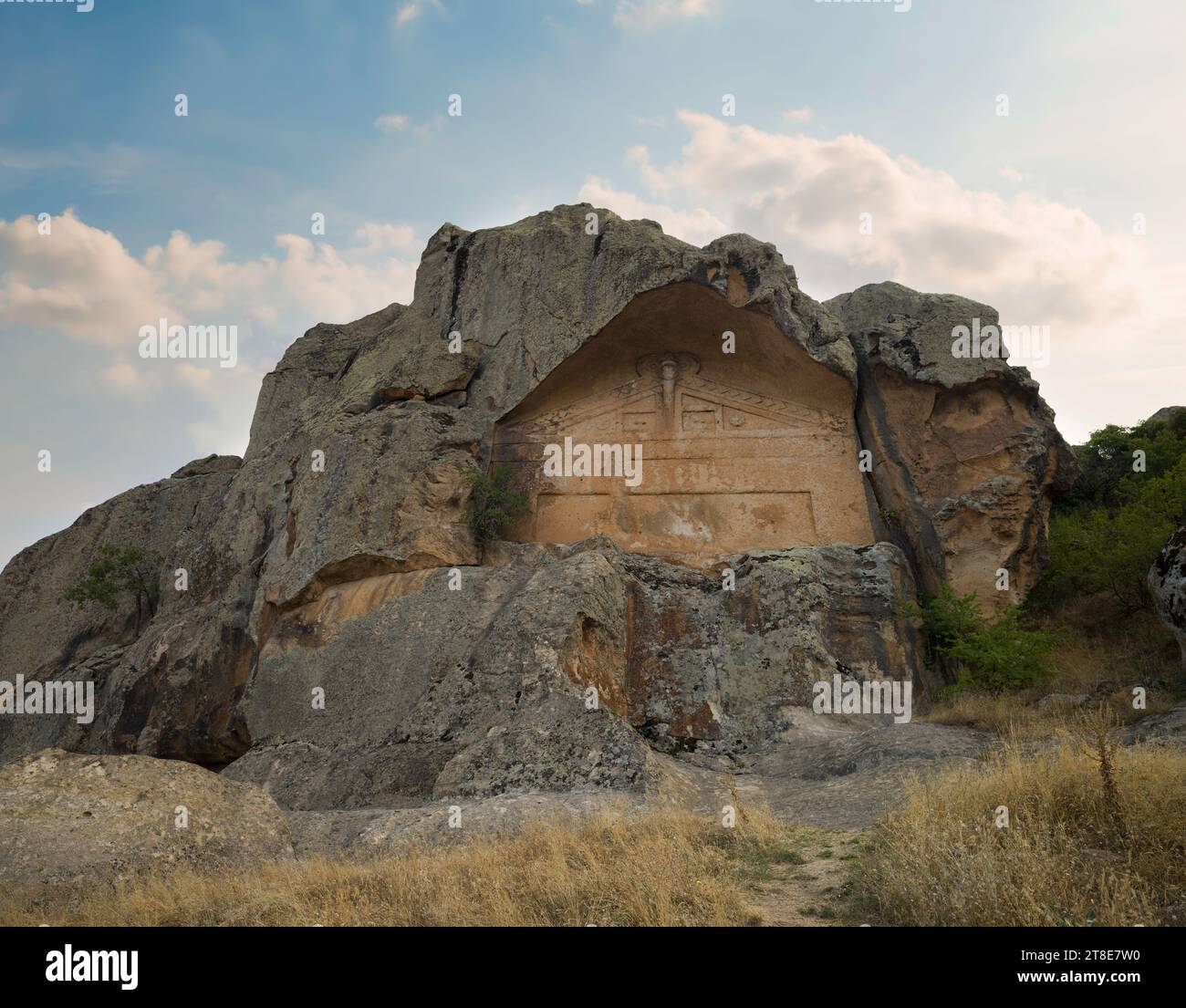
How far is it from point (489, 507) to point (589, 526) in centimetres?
173

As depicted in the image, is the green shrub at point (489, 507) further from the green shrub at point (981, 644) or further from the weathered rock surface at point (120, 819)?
the weathered rock surface at point (120, 819)

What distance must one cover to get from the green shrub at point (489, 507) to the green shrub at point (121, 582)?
8.69 meters

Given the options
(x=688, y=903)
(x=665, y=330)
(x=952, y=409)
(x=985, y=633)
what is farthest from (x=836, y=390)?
(x=688, y=903)

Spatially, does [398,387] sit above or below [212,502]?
above

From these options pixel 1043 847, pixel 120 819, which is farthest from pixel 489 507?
pixel 1043 847

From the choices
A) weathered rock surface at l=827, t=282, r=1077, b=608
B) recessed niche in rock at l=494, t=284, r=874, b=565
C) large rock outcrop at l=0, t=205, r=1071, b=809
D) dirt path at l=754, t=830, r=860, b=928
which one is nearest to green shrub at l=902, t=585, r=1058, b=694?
large rock outcrop at l=0, t=205, r=1071, b=809

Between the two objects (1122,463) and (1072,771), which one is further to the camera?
(1122,463)

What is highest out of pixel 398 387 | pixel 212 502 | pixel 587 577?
pixel 398 387

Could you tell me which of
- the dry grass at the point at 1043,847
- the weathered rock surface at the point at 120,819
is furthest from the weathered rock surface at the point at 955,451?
the weathered rock surface at the point at 120,819

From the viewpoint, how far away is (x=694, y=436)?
15125mm

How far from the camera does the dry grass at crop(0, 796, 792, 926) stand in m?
4.42
